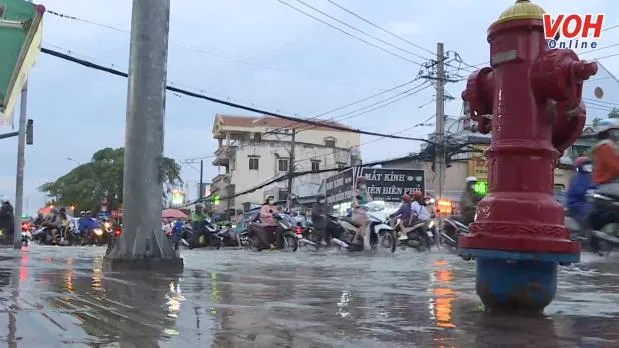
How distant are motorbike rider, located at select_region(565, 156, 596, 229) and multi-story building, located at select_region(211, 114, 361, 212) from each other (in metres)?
42.3

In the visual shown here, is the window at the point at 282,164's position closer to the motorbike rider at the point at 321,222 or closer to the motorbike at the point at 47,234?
the motorbike at the point at 47,234

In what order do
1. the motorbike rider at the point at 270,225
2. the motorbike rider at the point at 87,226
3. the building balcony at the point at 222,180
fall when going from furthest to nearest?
the building balcony at the point at 222,180 → the motorbike rider at the point at 87,226 → the motorbike rider at the point at 270,225

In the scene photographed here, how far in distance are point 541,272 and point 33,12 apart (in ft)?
20.9

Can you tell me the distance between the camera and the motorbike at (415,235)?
15.1 metres

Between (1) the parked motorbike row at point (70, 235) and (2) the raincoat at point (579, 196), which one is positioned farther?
(1) the parked motorbike row at point (70, 235)

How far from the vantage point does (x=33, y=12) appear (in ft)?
24.7

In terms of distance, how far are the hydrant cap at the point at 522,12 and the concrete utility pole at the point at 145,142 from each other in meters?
4.16

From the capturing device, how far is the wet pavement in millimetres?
2934

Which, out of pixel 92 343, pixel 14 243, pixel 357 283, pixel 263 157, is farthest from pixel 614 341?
pixel 263 157

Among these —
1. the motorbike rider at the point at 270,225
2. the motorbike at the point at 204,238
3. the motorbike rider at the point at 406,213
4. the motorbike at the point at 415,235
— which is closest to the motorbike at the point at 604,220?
the motorbike at the point at 415,235

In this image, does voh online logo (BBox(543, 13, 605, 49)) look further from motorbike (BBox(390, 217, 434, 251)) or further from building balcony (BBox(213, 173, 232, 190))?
building balcony (BBox(213, 173, 232, 190))

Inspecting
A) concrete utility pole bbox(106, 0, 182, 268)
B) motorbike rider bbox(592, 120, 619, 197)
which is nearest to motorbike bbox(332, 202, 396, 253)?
motorbike rider bbox(592, 120, 619, 197)

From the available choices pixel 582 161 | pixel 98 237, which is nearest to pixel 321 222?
pixel 582 161

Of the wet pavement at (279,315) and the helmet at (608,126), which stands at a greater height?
the helmet at (608,126)
